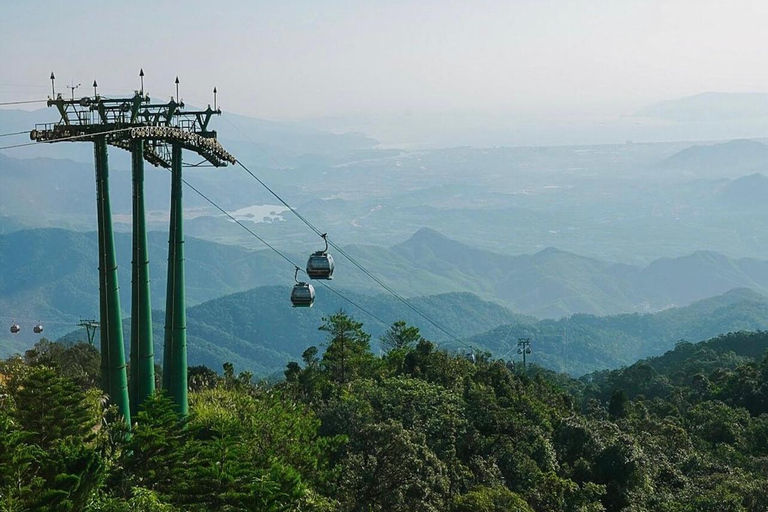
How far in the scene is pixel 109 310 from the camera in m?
23.5

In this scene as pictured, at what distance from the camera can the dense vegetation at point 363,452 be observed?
19.0m

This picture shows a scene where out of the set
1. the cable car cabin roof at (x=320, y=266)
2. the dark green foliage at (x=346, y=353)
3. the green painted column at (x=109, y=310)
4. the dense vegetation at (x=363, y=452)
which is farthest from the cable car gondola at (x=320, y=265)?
the dark green foliage at (x=346, y=353)

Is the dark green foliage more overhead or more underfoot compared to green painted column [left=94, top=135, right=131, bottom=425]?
more underfoot

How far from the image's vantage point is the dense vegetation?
1902cm

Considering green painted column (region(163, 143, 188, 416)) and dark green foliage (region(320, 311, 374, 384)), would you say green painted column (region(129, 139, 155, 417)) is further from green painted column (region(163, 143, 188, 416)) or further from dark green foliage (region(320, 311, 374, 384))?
dark green foliage (region(320, 311, 374, 384))

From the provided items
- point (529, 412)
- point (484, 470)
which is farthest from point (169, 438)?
point (529, 412)

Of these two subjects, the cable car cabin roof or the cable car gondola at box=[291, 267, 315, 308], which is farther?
the cable car cabin roof

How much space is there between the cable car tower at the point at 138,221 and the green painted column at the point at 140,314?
25 millimetres

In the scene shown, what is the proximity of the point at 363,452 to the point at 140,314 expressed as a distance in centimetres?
705

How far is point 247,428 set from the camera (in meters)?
25.5

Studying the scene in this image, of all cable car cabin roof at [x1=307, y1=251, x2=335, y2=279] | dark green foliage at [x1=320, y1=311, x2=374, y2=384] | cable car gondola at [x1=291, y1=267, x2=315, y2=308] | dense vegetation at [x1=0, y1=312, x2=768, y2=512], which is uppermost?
cable car cabin roof at [x1=307, y1=251, x2=335, y2=279]

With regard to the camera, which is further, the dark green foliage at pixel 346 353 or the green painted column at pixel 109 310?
the dark green foliage at pixel 346 353

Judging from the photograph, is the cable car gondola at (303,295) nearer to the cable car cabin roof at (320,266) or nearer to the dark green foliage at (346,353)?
the cable car cabin roof at (320,266)

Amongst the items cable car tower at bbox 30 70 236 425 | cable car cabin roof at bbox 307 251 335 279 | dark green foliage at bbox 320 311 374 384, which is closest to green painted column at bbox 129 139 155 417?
cable car tower at bbox 30 70 236 425
